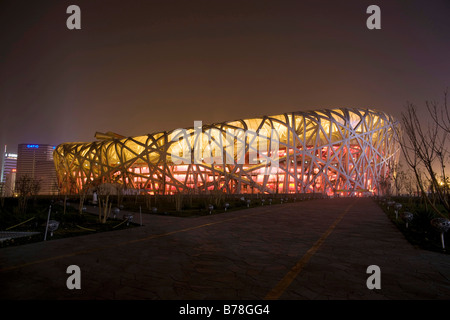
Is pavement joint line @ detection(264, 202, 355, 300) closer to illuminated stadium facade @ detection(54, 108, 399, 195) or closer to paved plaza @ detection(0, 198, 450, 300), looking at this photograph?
paved plaza @ detection(0, 198, 450, 300)

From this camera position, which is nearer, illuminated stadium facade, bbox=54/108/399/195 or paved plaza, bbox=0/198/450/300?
paved plaza, bbox=0/198/450/300

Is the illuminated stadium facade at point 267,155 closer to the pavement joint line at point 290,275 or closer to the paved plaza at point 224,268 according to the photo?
the paved plaza at point 224,268

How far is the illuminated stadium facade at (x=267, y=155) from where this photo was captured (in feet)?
144

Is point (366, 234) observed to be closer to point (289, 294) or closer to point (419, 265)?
point (419, 265)

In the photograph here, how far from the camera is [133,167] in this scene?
54625 mm

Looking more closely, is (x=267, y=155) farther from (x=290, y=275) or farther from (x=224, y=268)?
(x=290, y=275)

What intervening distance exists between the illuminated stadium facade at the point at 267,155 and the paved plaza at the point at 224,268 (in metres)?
34.6

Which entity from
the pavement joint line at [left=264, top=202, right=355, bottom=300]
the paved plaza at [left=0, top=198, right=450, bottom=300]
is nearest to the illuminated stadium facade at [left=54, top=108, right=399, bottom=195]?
the paved plaza at [left=0, top=198, right=450, bottom=300]

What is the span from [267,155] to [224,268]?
39.6 meters

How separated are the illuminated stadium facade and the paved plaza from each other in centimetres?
3459

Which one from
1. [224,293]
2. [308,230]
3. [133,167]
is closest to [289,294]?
[224,293]

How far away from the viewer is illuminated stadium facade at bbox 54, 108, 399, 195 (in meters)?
43.9

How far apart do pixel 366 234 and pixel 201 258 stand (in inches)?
214


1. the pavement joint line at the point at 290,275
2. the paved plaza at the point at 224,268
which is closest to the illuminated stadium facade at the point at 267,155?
the paved plaza at the point at 224,268
